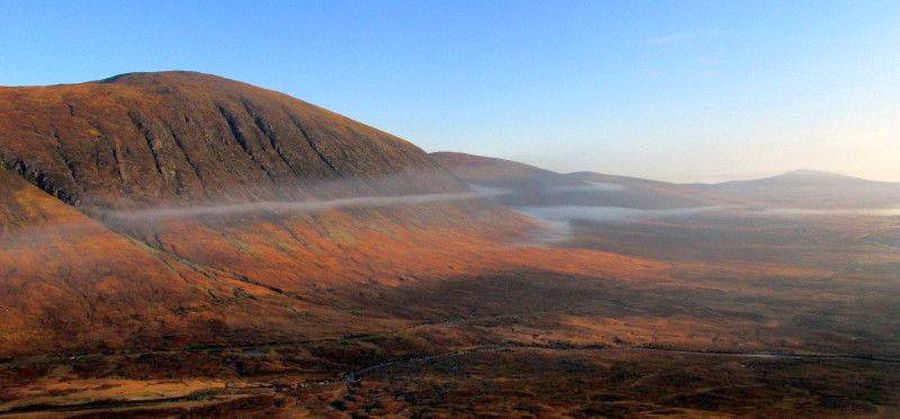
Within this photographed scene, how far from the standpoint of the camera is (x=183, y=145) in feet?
221

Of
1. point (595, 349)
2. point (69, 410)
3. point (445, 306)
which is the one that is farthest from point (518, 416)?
point (445, 306)

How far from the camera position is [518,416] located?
24.6 metres

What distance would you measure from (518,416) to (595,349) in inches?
583

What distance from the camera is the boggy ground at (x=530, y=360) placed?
26.3 m

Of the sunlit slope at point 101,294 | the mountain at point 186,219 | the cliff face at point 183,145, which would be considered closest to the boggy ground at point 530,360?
the sunlit slope at point 101,294

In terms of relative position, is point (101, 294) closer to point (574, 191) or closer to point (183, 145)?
point (183, 145)

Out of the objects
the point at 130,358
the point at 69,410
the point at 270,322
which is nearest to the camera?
the point at 69,410

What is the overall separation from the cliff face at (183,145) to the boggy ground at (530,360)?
2356 centimetres

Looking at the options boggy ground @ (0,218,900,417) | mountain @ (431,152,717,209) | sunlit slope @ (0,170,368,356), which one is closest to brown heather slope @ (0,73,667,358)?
sunlit slope @ (0,170,368,356)

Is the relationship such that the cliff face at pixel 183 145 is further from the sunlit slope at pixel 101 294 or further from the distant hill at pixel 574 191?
the distant hill at pixel 574 191

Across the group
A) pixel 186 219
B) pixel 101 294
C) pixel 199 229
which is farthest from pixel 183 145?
pixel 101 294

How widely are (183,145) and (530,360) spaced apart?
50.4 m

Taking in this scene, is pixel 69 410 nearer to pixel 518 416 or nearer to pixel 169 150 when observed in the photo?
pixel 518 416

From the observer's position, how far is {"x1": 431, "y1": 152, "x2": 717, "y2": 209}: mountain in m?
154
